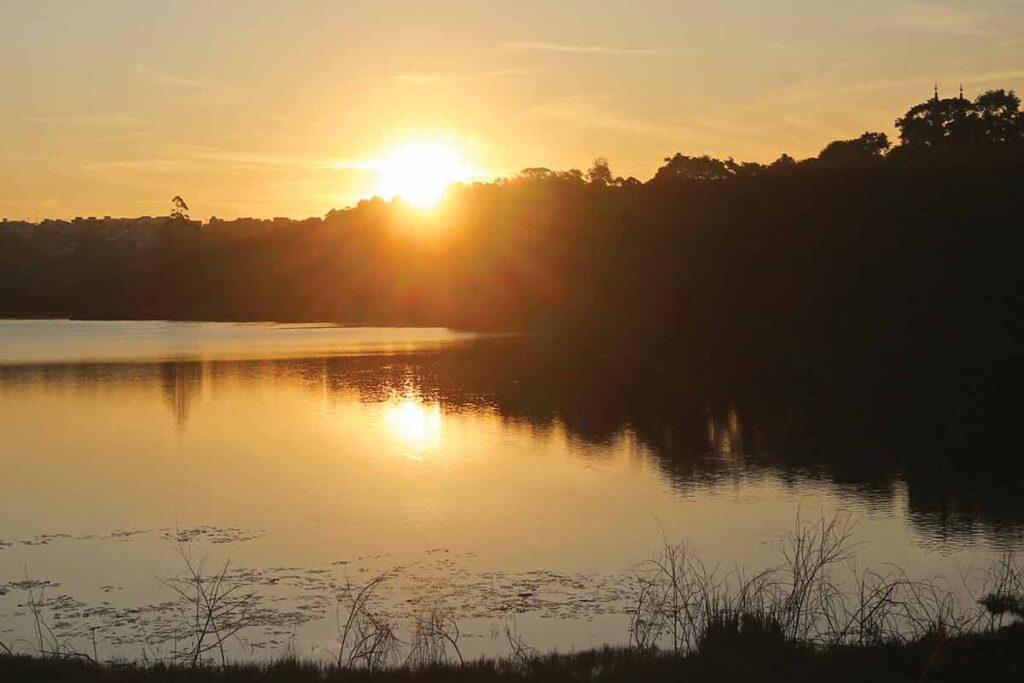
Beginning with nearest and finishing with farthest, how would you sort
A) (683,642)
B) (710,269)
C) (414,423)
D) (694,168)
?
(683,642), (414,423), (710,269), (694,168)

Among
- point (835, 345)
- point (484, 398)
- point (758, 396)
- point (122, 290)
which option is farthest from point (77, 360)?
point (122, 290)

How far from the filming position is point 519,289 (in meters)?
101

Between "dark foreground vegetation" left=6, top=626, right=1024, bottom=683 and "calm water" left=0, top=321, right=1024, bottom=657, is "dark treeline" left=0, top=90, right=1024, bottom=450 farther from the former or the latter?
"dark foreground vegetation" left=6, top=626, right=1024, bottom=683

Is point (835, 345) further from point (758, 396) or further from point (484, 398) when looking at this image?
point (484, 398)

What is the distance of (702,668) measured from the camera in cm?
866

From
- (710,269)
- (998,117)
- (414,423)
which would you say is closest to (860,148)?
(998,117)

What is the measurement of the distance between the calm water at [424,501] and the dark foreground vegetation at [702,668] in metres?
2.01

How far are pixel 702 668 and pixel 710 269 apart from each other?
75234 mm

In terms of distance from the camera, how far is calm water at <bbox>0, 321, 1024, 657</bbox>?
13.4 metres

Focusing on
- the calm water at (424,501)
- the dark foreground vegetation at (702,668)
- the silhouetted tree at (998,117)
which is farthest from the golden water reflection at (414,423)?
the silhouetted tree at (998,117)

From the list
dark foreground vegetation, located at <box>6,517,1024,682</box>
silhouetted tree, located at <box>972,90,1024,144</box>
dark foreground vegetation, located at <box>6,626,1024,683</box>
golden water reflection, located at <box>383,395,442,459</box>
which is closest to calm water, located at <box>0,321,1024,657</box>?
golden water reflection, located at <box>383,395,442,459</box>

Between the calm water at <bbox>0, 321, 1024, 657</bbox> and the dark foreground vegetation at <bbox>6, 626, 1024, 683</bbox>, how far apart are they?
2012 millimetres

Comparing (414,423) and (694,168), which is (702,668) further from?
(694,168)

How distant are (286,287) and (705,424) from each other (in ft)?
361
